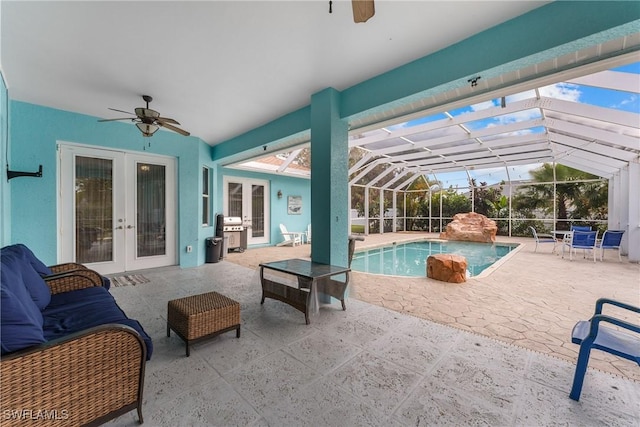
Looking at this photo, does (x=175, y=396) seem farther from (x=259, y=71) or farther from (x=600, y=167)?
(x=600, y=167)

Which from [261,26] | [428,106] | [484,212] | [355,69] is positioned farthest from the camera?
[484,212]

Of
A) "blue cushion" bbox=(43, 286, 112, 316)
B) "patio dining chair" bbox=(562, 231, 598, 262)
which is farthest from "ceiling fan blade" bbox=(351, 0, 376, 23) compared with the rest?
"patio dining chair" bbox=(562, 231, 598, 262)

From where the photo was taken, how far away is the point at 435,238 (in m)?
11.9

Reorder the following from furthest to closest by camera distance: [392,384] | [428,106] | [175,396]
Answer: [428,106] < [392,384] < [175,396]

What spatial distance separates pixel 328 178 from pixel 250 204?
5957mm

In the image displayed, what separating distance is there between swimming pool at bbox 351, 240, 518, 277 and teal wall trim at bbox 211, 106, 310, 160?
351cm

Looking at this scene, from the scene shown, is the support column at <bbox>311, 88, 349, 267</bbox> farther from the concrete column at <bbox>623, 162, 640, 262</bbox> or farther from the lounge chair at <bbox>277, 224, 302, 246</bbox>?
the concrete column at <bbox>623, 162, 640, 262</bbox>

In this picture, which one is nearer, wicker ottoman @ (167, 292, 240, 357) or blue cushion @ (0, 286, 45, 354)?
blue cushion @ (0, 286, 45, 354)

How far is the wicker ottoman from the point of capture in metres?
2.32

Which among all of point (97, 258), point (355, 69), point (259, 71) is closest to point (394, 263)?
point (355, 69)

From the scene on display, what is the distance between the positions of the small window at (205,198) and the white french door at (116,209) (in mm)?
823

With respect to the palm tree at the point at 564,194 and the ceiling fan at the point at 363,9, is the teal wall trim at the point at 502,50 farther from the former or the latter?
the palm tree at the point at 564,194

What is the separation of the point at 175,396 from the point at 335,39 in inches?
131

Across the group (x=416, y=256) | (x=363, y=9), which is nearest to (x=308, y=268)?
(x=363, y=9)
